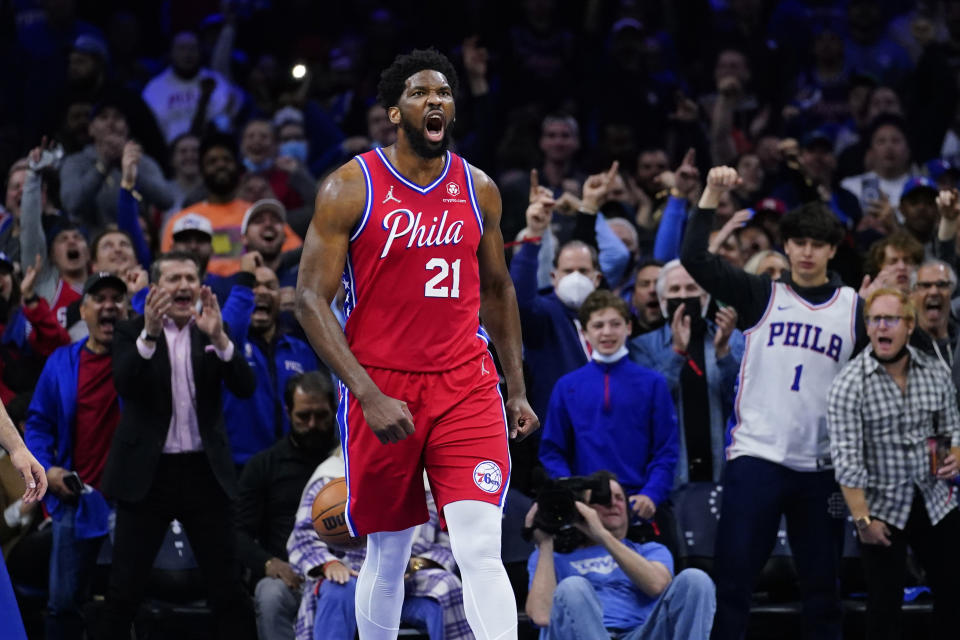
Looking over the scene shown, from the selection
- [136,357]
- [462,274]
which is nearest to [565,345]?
[136,357]

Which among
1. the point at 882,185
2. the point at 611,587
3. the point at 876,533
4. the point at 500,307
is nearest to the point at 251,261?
the point at 611,587

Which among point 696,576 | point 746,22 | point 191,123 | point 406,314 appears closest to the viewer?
point 406,314

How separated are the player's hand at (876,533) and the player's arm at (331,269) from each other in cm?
302

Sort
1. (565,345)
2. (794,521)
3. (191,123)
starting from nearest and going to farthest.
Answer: (794,521) < (565,345) < (191,123)

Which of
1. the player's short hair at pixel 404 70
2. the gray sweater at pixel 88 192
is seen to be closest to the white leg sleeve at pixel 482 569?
the player's short hair at pixel 404 70

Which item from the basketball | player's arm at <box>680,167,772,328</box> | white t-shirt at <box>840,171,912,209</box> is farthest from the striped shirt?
white t-shirt at <box>840,171,912,209</box>

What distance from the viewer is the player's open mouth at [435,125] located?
516 centimetres

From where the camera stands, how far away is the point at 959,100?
12.6m

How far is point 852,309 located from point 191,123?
6.80 m

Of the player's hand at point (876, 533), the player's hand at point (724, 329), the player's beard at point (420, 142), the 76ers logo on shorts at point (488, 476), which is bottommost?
the player's hand at point (876, 533)

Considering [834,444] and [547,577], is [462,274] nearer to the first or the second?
[547,577]

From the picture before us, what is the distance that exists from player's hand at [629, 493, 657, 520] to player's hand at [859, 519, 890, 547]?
103 centimetres

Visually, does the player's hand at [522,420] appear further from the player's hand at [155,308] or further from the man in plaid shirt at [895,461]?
the player's hand at [155,308]

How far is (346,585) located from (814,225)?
2844 millimetres
